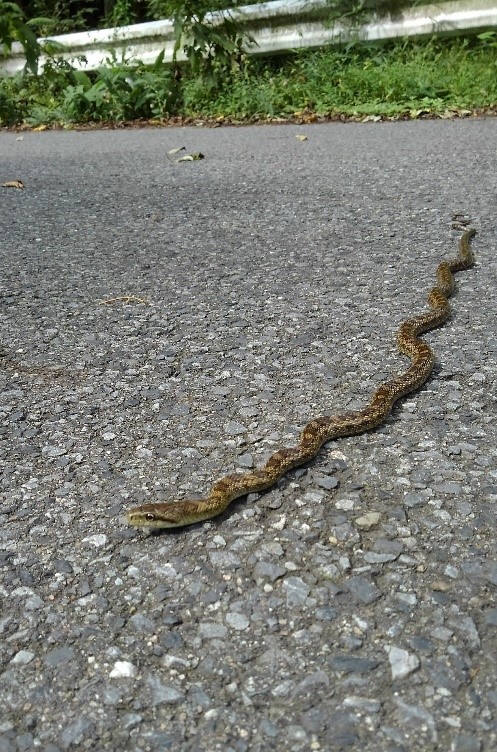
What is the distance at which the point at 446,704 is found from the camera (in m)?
1.92

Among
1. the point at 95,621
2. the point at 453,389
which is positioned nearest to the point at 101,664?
the point at 95,621

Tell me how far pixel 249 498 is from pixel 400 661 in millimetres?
907

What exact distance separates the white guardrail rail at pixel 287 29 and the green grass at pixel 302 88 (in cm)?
19

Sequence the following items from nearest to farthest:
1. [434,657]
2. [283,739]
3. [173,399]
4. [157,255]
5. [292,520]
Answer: [283,739] → [434,657] → [292,520] → [173,399] → [157,255]

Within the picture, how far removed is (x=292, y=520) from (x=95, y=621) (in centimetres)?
76

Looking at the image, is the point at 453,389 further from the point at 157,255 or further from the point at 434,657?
the point at 157,255

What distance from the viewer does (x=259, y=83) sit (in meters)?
11.9

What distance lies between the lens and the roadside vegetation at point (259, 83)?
33.3ft

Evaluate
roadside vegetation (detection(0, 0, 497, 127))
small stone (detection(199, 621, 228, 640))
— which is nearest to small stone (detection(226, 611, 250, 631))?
small stone (detection(199, 621, 228, 640))

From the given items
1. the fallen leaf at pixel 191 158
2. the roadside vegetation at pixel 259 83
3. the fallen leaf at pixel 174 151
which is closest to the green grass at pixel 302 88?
the roadside vegetation at pixel 259 83

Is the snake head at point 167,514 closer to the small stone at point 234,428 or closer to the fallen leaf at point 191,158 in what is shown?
the small stone at point 234,428

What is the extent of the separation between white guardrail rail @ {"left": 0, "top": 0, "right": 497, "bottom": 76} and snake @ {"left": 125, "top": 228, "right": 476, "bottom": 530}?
8.14m

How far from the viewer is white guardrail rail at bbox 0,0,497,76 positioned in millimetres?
11086

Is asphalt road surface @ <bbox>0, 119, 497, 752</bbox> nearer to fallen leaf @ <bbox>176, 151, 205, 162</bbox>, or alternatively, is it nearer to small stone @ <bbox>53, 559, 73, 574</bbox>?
small stone @ <bbox>53, 559, 73, 574</bbox>
